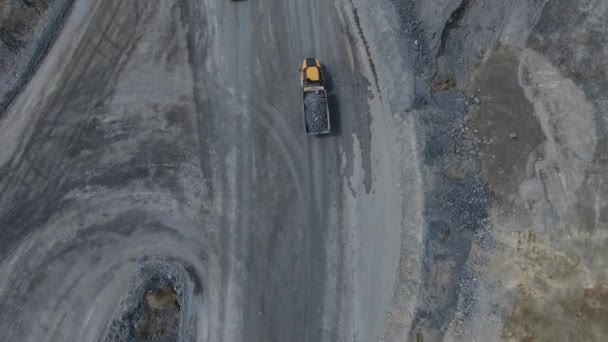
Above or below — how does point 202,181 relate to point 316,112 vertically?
below

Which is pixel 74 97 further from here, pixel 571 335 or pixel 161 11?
pixel 571 335

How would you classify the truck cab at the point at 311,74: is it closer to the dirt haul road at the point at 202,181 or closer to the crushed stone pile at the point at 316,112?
the crushed stone pile at the point at 316,112

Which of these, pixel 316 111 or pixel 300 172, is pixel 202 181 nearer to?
pixel 300 172

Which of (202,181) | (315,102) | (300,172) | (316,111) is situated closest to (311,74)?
(315,102)

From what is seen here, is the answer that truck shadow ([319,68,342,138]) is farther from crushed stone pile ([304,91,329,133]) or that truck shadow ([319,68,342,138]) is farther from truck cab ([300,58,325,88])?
crushed stone pile ([304,91,329,133])

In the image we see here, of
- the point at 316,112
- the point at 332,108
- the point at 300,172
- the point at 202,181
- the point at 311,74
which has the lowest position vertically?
the point at 202,181

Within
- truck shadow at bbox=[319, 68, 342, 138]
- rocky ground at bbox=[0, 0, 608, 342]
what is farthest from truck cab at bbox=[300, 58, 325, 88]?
rocky ground at bbox=[0, 0, 608, 342]

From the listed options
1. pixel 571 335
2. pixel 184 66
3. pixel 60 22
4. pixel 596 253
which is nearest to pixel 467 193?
pixel 596 253
